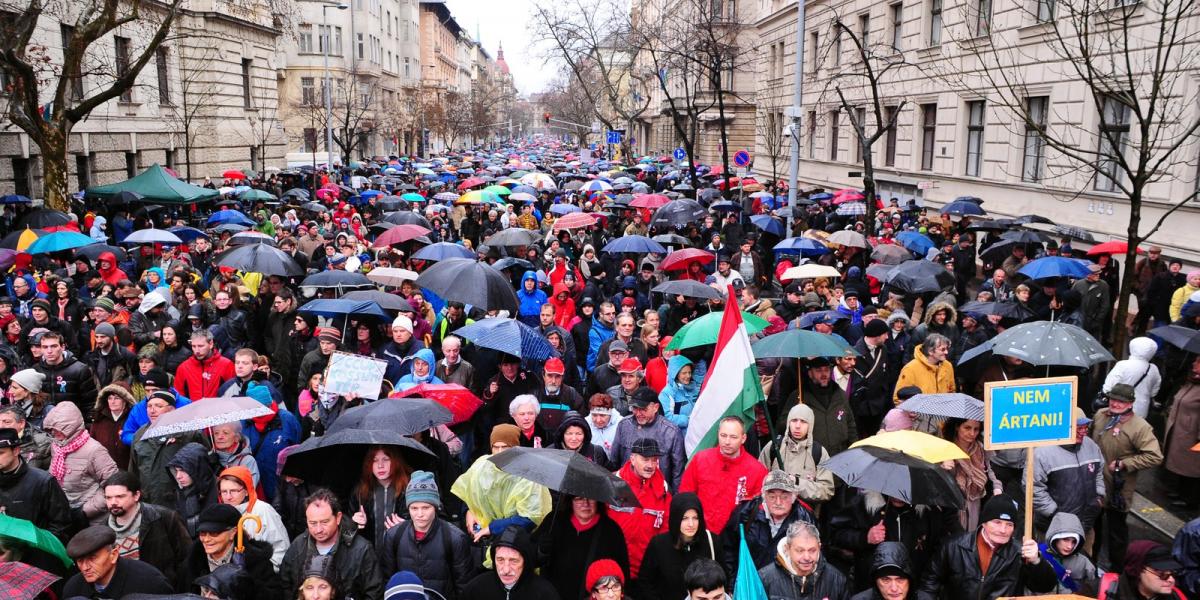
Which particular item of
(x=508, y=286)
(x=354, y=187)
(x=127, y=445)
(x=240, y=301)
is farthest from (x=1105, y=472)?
(x=354, y=187)

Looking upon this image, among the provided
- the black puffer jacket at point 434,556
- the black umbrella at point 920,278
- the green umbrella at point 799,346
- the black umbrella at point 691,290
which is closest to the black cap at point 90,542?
the black puffer jacket at point 434,556

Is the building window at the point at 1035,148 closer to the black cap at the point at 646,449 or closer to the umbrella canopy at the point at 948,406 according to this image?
the umbrella canopy at the point at 948,406

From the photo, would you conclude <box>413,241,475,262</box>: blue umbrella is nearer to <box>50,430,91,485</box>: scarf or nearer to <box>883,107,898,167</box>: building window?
<box>50,430,91,485</box>: scarf

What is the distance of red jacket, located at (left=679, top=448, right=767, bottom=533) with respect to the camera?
20.2 feet

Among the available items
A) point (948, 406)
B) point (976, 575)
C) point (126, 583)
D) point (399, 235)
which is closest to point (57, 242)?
point (399, 235)

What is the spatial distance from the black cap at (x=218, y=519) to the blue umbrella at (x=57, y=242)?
1003 centimetres

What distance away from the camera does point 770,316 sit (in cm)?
1104

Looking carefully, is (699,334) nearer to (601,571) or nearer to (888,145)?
(601,571)

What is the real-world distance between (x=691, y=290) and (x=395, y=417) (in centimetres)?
546

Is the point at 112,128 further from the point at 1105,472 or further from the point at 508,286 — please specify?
the point at 1105,472

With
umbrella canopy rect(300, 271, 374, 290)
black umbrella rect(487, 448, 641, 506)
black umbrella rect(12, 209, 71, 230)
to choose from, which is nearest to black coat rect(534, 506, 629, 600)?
black umbrella rect(487, 448, 641, 506)

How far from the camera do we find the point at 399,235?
1630cm

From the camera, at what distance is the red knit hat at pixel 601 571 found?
497cm

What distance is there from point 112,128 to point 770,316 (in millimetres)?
25053
